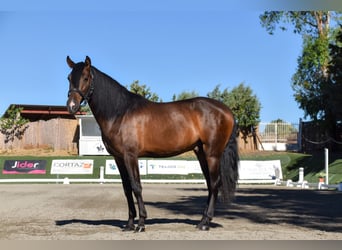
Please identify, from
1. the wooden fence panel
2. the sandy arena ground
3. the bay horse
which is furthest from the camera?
the wooden fence panel

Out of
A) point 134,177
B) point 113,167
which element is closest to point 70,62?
point 134,177

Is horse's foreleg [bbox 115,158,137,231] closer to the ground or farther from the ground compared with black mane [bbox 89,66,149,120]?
closer to the ground

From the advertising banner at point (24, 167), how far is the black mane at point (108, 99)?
21246mm

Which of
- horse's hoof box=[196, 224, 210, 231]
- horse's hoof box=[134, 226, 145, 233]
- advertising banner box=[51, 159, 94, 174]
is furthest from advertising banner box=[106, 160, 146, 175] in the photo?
horse's hoof box=[134, 226, 145, 233]

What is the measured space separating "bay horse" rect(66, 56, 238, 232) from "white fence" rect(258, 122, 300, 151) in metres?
28.7

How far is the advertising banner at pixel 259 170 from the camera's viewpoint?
26.9 meters

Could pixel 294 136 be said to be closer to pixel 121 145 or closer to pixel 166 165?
pixel 166 165

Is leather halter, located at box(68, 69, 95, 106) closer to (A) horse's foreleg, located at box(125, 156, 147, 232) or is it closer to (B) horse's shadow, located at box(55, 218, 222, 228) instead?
(A) horse's foreleg, located at box(125, 156, 147, 232)

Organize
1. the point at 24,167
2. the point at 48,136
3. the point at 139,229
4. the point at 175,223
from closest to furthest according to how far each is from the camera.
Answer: the point at 139,229 < the point at 175,223 < the point at 24,167 < the point at 48,136

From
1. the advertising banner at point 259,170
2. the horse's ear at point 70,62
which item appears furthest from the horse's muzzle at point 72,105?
the advertising banner at point 259,170

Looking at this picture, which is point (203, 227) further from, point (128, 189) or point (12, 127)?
point (12, 127)

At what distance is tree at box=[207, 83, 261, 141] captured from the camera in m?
35.5

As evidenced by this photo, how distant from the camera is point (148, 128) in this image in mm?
6875

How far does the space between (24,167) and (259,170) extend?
14.0 metres
